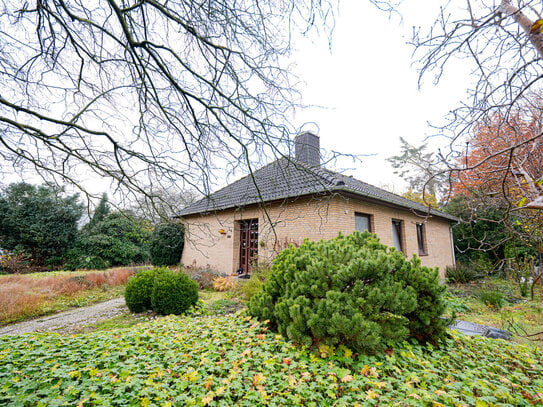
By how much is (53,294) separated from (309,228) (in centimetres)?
758

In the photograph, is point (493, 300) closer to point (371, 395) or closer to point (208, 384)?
point (371, 395)

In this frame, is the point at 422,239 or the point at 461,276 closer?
the point at 461,276

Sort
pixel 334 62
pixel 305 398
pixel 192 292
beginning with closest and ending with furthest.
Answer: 1. pixel 305 398
2. pixel 334 62
3. pixel 192 292

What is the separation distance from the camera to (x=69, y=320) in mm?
5375

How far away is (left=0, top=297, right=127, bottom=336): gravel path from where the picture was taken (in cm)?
486

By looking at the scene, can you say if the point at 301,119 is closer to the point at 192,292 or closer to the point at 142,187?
the point at 142,187

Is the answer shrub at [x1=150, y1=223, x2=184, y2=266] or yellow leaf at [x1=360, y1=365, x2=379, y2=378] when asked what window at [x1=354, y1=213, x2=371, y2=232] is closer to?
yellow leaf at [x1=360, y1=365, x2=379, y2=378]

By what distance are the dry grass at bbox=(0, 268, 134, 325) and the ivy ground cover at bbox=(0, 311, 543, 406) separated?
3500 millimetres

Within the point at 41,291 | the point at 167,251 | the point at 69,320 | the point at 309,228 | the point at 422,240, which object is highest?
the point at 309,228

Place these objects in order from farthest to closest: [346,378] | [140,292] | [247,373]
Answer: [140,292], [247,373], [346,378]

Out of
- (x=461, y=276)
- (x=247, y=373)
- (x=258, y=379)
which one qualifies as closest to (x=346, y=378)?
(x=258, y=379)

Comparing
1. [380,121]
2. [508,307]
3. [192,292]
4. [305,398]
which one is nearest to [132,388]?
[305,398]

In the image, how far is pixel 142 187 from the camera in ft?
10.5

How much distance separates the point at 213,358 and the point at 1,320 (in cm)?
616
